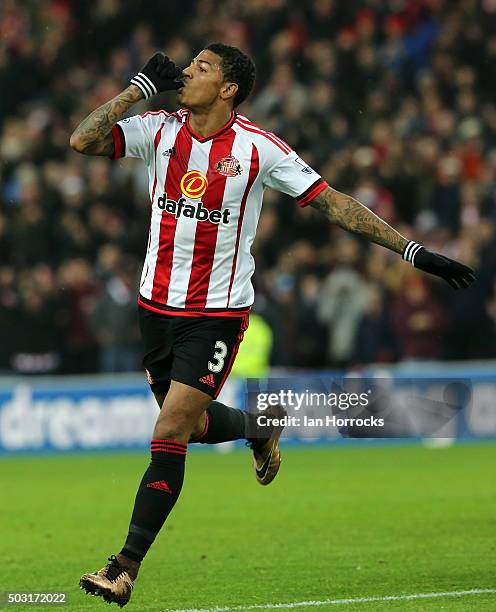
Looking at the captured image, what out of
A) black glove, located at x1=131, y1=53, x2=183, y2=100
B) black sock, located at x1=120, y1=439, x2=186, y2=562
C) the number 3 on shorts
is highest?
black glove, located at x1=131, y1=53, x2=183, y2=100

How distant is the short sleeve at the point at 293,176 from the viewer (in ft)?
22.0

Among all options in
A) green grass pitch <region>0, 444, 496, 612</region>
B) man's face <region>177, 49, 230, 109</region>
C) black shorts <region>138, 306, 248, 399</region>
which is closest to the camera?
black shorts <region>138, 306, 248, 399</region>

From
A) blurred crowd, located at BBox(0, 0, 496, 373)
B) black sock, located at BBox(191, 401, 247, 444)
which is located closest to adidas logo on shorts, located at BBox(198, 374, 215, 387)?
black sock, located at BBox(191, 401, 247, 444)

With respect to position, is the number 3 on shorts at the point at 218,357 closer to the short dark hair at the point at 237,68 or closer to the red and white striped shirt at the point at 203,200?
the red and white striped shirt at the point at 203,200

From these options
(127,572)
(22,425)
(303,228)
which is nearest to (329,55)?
(303,228)

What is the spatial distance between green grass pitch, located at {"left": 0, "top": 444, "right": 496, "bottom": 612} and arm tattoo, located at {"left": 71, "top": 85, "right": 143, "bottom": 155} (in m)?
2.16

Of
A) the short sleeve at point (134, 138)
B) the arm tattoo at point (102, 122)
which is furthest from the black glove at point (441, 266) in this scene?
the arm tattoo at point (102, 122)

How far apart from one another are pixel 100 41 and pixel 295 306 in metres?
6.91

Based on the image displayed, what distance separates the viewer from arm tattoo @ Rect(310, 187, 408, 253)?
259 inches

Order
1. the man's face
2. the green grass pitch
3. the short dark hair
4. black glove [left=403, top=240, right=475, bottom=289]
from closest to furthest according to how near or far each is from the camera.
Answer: black glove [left=403, top=240, right=475, bottom=289], the man's face, the short dark hair, the green grass pitch

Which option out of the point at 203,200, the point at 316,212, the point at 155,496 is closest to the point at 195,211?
the point at 203,200

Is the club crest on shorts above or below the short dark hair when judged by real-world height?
below

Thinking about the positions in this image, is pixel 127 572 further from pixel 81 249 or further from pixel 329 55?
pixel 329 55

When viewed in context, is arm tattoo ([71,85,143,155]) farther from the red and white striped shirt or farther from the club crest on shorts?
the club crest on shorts
